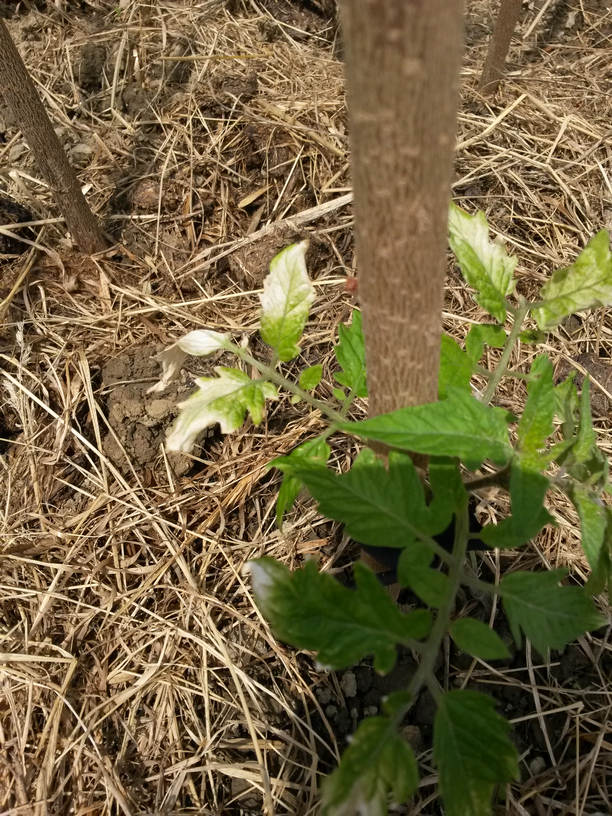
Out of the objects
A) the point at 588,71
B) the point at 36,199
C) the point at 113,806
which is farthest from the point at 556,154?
the point at 113,806

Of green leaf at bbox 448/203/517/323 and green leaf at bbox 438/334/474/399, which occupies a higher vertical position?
green leaf at bbox 448/203/517/323

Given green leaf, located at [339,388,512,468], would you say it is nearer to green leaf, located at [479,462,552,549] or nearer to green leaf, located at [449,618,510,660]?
green leaf, located at [479,462,552,549]

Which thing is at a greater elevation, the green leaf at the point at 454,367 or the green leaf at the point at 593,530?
the green leaf at the point at 454,367

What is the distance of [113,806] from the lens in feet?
3.34

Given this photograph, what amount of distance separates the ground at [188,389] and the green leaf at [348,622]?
0.53 metres

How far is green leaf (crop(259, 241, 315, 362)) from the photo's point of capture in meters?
0.80

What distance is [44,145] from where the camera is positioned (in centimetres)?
142

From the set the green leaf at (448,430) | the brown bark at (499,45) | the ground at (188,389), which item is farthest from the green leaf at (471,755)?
the brown bark at (499,45)

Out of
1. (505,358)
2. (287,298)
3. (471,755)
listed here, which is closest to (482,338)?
(505,358)

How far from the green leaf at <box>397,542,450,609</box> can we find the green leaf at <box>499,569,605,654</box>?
3.6 inches

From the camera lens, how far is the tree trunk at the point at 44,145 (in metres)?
1.28

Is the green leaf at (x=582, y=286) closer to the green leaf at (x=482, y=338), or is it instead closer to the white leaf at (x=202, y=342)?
the green leaf at (x=482, y=338)

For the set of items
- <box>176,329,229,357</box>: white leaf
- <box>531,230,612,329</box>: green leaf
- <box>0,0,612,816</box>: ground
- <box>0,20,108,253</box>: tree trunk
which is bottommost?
<box>0,0,612,816</box>: ground

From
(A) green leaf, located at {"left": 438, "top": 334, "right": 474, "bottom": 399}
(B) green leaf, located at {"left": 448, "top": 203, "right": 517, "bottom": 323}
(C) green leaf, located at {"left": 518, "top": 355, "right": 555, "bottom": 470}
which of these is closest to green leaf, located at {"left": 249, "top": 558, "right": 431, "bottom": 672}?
(C) green leaf, located at {"left": 518, "top": 355, "right": 555, "bottom": 470}
